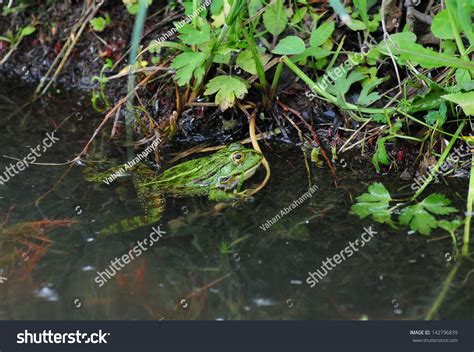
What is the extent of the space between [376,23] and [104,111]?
93.0 inches

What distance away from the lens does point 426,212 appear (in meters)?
3.73

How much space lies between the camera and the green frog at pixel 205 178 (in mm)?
4328

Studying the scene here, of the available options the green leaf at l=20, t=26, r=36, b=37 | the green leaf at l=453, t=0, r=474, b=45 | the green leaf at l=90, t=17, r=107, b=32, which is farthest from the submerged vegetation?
the green leaf at l=20, t=26, r=36, b=37

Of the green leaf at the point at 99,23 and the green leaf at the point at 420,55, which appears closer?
the green leaf at the point at 420,55

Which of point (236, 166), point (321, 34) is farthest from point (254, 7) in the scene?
point (236, 166)

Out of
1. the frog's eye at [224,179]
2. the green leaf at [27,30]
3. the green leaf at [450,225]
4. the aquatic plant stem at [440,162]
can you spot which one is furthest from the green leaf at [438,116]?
the green leaf at [27,30]

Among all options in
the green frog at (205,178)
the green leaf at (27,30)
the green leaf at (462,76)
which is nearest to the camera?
the green leaf at (462,76)

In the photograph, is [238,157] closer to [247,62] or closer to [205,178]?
[205,178]

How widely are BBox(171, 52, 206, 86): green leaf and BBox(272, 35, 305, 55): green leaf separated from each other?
1.64 feet

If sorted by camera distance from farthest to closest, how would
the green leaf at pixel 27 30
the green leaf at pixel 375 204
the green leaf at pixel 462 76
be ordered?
the green leaf at pixel 27 30, the green leaf at pixel 462 76, the green leaf at pixel 375 204

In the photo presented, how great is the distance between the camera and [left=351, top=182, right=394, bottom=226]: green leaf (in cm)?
382

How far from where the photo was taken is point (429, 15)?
15.6 ft

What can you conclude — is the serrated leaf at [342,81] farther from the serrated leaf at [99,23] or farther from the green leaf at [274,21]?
the serrated leaf at [99,23]

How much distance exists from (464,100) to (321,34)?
118cm
